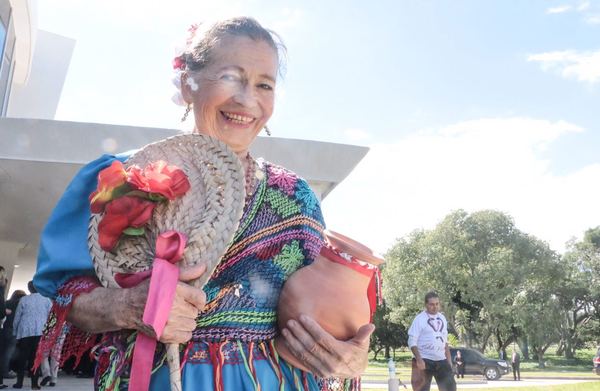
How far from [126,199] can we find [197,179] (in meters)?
0.18

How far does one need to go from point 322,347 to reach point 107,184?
57 cm

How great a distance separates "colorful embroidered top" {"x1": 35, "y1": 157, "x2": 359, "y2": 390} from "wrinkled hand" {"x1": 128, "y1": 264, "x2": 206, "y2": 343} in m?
0.15

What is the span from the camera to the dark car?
21219mm

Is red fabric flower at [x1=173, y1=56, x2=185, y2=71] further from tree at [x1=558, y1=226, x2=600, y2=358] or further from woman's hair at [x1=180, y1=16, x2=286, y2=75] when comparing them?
tree at [x1=558, y1=226, x2=600, y2=358]

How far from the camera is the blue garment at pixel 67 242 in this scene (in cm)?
117

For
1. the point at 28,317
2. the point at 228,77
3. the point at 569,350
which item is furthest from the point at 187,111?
the point at 569,350

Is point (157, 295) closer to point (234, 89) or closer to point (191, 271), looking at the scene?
point (191, 271)

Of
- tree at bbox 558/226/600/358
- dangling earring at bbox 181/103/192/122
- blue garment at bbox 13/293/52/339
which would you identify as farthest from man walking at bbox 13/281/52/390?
tree at bbox 558/226/600/358

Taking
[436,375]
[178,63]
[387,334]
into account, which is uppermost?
[387,334]

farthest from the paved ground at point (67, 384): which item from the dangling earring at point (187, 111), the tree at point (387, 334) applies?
the tree at point (387, 334)

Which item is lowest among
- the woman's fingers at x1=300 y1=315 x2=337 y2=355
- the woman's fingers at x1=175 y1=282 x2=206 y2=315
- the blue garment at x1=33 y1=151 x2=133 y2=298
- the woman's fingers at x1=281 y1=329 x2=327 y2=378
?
the woman's fingers at x1=281 y1=329 x2=327 y2=378

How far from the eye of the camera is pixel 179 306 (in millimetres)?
1009

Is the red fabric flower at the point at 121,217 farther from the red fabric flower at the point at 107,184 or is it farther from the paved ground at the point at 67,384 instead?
the paved ground at the point at 67,384

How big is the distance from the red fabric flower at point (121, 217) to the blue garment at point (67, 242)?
117 mm
